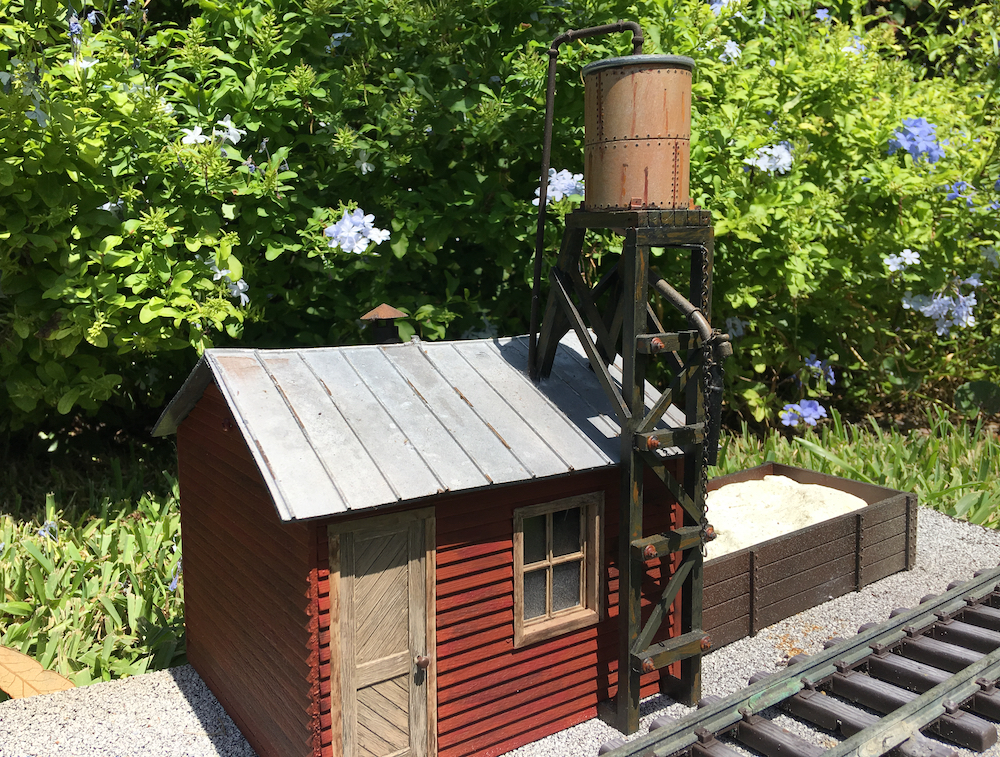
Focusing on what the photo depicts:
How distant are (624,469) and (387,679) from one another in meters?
1.78

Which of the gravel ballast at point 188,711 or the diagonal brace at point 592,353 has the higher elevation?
the diagonal brace at point 592,353

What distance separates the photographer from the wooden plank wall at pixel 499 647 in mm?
4766

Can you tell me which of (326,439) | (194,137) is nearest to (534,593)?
(326,439)

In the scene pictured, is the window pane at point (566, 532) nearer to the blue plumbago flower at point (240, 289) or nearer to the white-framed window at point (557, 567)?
the white-framed window at point (557, 567)

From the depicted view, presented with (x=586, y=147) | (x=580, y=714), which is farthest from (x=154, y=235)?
(x=580, y=714)

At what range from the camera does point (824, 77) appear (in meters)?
8.85

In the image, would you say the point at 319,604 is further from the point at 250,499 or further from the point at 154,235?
the point at 154,235

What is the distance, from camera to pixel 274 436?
14.6ft

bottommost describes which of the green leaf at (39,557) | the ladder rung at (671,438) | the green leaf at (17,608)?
the green leaf at (17,608)

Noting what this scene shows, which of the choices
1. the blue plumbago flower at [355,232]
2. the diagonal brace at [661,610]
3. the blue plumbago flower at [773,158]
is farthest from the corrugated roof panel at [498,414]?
the blue plumbago flower at [773,158]

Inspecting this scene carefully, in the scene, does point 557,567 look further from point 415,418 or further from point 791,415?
point 791,415

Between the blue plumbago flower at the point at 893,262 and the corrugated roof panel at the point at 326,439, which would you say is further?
the blue plumbago flower at the point at 893,262

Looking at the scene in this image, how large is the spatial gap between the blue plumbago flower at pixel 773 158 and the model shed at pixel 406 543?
375cm

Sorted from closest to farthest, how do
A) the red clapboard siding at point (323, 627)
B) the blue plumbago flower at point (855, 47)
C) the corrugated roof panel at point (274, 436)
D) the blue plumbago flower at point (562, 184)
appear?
the corrugated roof panel at point (274, 436) < the red clapboard siding at point (323, 627) < the blue plumbago flower at point (562, 184) < the blue plumbago flower at point (855, 47)
